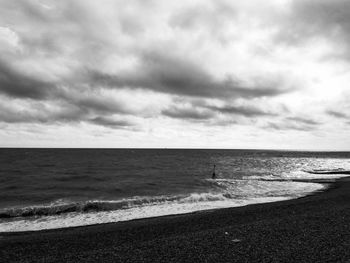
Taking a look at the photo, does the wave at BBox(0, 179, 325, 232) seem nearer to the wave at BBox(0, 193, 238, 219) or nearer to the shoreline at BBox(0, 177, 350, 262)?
the wave at BBox(0, 193, 238, 219)

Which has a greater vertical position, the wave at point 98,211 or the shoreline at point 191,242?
A: the shoreline at point 191,242

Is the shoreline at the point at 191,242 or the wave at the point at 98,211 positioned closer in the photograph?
the shoreline at the point at 191,242

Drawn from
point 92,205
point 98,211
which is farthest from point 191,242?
point 92,205

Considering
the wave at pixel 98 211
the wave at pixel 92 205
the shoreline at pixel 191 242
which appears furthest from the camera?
the wave at pixel 92 205

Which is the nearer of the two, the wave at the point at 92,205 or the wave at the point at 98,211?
the wave at the point at 98,211

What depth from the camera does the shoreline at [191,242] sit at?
920 centimetres

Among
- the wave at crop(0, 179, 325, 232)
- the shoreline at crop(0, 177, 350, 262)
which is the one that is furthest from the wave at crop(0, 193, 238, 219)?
the shoreline at crop(0, 177, 350, 262)

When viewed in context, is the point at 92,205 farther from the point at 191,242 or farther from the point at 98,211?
the point at 191,242

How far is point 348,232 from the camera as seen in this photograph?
1149 centimetres

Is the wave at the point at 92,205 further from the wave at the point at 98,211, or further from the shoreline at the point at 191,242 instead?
the shoreline at the point at 191,242

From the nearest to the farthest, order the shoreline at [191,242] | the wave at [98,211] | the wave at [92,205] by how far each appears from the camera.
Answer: the shoreline at [191,242] → the wave at [98,211] → the wave at [92,205]

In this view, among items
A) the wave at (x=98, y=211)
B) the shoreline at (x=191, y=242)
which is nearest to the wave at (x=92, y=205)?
the wave at (x=98, y=211)

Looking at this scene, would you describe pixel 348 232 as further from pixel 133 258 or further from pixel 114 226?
pixel 114 226

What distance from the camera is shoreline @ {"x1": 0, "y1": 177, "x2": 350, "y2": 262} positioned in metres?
9.20
